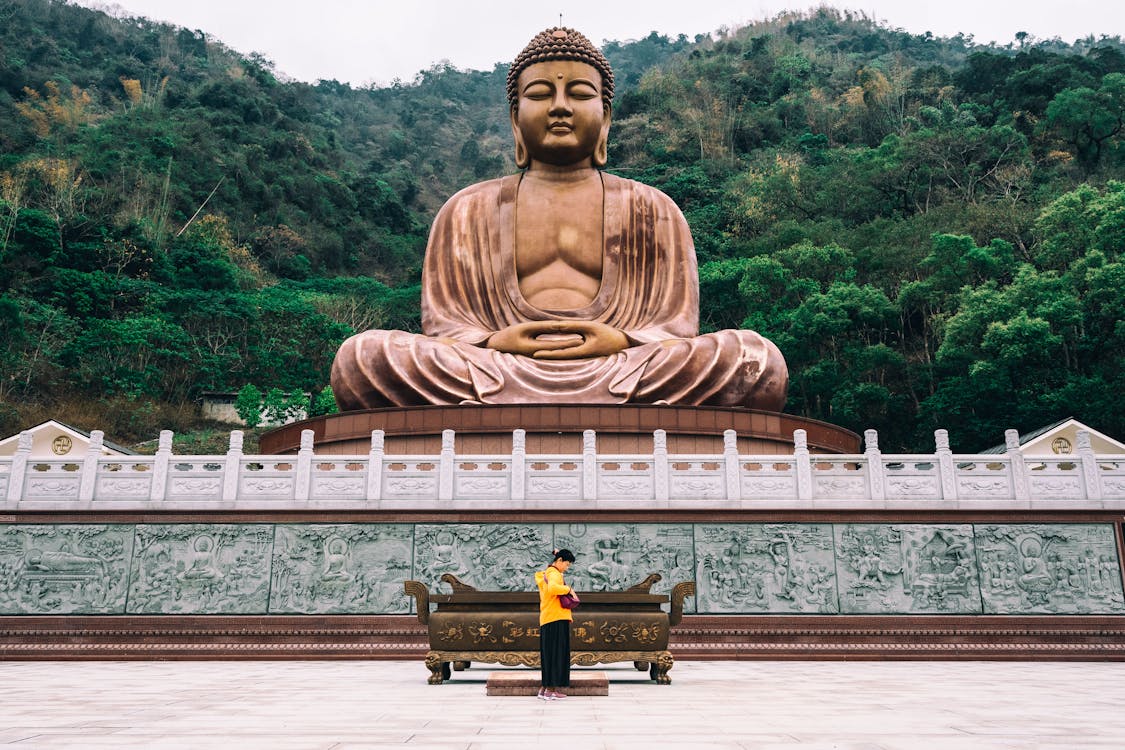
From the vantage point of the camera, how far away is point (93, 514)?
734 centimetres

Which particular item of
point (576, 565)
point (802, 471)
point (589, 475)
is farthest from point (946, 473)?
point (576, 565)

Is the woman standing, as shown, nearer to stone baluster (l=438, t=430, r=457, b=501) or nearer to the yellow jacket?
the yellow jacket

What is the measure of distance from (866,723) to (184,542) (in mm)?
5642

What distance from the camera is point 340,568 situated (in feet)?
23.8

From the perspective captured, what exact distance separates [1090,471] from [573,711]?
18.2 ft

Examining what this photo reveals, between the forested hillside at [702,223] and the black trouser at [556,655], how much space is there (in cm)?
1286

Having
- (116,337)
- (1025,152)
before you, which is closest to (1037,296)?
(1025,152)

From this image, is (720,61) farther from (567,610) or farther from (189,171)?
(567,610)

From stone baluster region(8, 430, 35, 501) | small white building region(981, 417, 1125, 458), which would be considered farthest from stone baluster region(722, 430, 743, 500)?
small white building region(981, 417, 1125, 458)

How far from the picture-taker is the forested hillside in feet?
54.9

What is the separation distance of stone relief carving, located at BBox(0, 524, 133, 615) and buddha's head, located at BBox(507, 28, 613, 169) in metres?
6.41

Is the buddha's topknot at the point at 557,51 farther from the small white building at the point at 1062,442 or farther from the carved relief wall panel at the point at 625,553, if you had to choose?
the small white building at the point at 1062,442

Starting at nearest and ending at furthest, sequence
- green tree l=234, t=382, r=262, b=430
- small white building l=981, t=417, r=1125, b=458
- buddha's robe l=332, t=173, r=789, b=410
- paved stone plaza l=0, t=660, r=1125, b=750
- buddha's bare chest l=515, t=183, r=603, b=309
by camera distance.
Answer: paved stone plaza l=0, t=660, r=1125, b=750
buddha's robe l=332, t=173, r=789, b=410
buddha's bare chest l=515, t=183, r=603, b=309
small white building l=981, t=417, r=1125, b=458
green tree l=234, t=382, r=262, b=430

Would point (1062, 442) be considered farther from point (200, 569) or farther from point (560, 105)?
point (200, 569)
